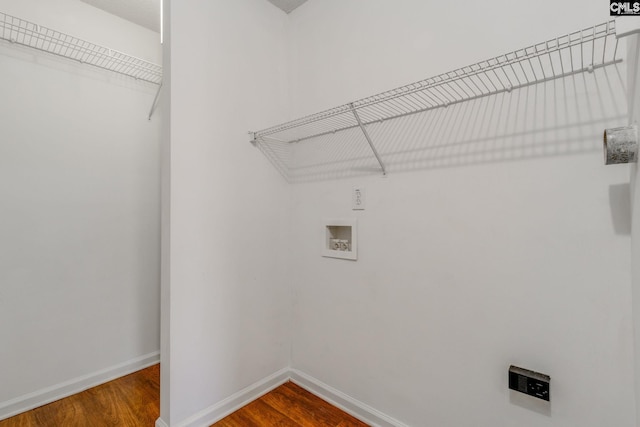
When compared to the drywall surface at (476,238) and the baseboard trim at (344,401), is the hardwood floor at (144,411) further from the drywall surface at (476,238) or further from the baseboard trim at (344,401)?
the drywall surface at (476,238)

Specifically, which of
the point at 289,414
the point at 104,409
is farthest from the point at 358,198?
the point at 104,409

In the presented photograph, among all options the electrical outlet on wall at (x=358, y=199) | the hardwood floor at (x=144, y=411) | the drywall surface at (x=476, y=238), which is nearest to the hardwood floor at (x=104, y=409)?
the hardwood floor at (x=144, y=411)

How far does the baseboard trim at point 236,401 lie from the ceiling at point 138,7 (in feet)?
8.15

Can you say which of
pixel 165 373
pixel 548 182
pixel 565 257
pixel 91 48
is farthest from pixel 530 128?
pixel 91 48

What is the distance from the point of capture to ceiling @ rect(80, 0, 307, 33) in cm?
194

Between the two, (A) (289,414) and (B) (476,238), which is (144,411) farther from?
(B) (476,238)

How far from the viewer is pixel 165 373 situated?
1.47 meters

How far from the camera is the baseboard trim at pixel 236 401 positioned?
1546mm

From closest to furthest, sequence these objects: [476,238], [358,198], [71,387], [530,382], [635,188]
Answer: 1. [635,188]
2. [530,382]
3. [476,238]
4. [358,198]
5. [71,387]

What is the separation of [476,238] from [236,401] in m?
1.59

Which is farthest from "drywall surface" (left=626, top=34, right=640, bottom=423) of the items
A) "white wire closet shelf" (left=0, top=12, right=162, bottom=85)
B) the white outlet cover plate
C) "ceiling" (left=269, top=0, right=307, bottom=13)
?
"white wire closet shelf" (left=0, top=12, right=162, bottom=85)

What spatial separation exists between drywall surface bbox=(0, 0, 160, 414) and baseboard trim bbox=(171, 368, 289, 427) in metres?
0.94

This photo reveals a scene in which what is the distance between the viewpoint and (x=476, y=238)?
1.25 meters

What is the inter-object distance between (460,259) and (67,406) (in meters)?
2.35
